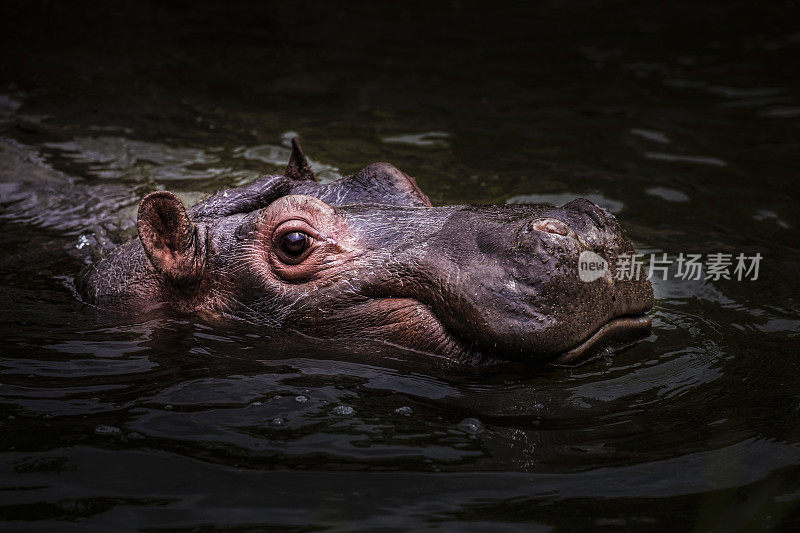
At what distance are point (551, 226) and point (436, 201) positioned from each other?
154 inches

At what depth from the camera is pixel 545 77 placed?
12750 millimetres

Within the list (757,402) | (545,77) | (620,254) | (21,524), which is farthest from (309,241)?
(545,77)

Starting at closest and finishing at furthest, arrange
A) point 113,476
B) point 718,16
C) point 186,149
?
point 113,476 → point 186,149 → point 718,16

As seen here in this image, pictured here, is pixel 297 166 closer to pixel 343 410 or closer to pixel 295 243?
pixel 295 243

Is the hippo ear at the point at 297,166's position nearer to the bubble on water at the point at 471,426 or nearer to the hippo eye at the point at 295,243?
the hippo eye at the point at 295,243

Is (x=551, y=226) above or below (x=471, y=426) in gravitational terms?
above

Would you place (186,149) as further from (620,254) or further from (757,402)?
(757,402)

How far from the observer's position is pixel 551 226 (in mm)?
4648

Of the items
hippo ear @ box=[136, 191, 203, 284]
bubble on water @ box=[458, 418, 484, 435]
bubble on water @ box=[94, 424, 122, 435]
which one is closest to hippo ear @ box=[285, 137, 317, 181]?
hippo ear @ box=[136, 191, 203, 284]

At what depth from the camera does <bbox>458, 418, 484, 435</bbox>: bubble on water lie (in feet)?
14.3

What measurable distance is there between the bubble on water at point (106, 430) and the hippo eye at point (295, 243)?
1461mm

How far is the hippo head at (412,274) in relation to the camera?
15.2 ft

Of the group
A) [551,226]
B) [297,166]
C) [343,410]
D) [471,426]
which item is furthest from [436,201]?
[471,426]

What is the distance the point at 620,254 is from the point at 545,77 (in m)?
8.37
